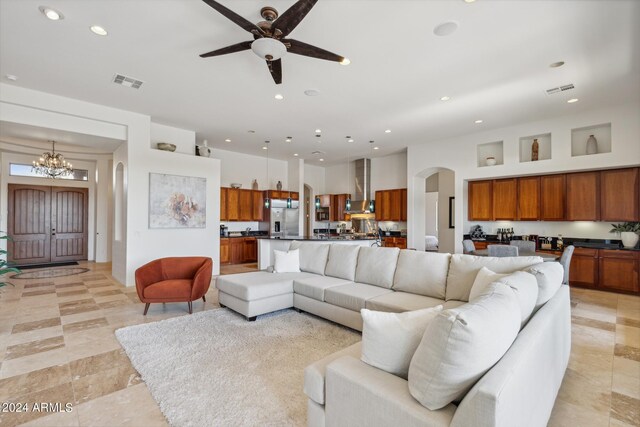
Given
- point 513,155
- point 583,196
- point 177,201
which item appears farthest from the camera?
point 513,155

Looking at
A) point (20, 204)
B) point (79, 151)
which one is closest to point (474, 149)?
point (79, 151)

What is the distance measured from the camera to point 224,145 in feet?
28.2

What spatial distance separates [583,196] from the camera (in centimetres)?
599

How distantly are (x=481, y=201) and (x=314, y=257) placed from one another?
193 inches

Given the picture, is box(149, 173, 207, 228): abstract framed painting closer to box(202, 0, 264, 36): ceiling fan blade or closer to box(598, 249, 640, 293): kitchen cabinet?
box(202, 0, 264, 36): ceiling fan blade

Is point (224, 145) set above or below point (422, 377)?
above

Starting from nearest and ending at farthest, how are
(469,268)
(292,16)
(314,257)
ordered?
(292,16), (469,268), (314,257)

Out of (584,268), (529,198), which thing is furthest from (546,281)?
(529,198)

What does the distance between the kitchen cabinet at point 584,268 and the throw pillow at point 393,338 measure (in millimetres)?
6197

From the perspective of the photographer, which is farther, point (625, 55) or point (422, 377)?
point (625, 55)

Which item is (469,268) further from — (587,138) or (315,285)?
(587,138)

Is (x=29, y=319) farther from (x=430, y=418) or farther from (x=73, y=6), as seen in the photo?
(x=430, y=418)

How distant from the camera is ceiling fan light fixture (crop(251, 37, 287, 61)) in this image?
2.87 meters

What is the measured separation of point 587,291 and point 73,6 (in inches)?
346
